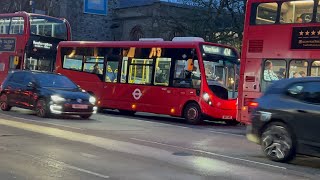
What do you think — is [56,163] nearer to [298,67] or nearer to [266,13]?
[298,67]

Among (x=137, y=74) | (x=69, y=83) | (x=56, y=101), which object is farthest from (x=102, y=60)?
(x=56, y=101)

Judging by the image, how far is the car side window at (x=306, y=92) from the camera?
9273 mm

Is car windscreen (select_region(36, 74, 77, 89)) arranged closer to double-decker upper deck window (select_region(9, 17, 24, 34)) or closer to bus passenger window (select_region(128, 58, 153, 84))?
bus passenger window (select_region(128, 58, 153, 84))

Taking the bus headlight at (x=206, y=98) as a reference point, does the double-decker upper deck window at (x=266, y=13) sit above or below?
above

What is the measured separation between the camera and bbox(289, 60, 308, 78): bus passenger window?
46.4ft

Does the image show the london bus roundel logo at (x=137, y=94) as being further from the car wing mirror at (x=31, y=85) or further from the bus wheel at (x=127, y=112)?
the car wing mirror at (x=31, y=85)

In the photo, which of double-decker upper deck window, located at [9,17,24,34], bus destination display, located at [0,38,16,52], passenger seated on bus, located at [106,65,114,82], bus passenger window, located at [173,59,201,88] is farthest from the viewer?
bus destination display, located at [0,38,16,52]

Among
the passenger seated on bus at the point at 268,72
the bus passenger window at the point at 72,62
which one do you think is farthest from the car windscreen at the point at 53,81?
the passenger seated on bus at the point at 268,72

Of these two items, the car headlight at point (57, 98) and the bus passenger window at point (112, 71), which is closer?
the car headlight at point (57, 98)

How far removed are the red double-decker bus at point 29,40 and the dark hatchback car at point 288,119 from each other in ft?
56.7

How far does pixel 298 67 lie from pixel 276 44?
95 centimetres

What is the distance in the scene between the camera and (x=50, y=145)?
10.4 m

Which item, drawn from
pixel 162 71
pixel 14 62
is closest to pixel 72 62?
pixel 14 62

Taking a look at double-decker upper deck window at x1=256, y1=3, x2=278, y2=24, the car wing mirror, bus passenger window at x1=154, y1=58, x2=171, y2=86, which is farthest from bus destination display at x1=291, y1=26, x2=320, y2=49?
the car wing mirror
